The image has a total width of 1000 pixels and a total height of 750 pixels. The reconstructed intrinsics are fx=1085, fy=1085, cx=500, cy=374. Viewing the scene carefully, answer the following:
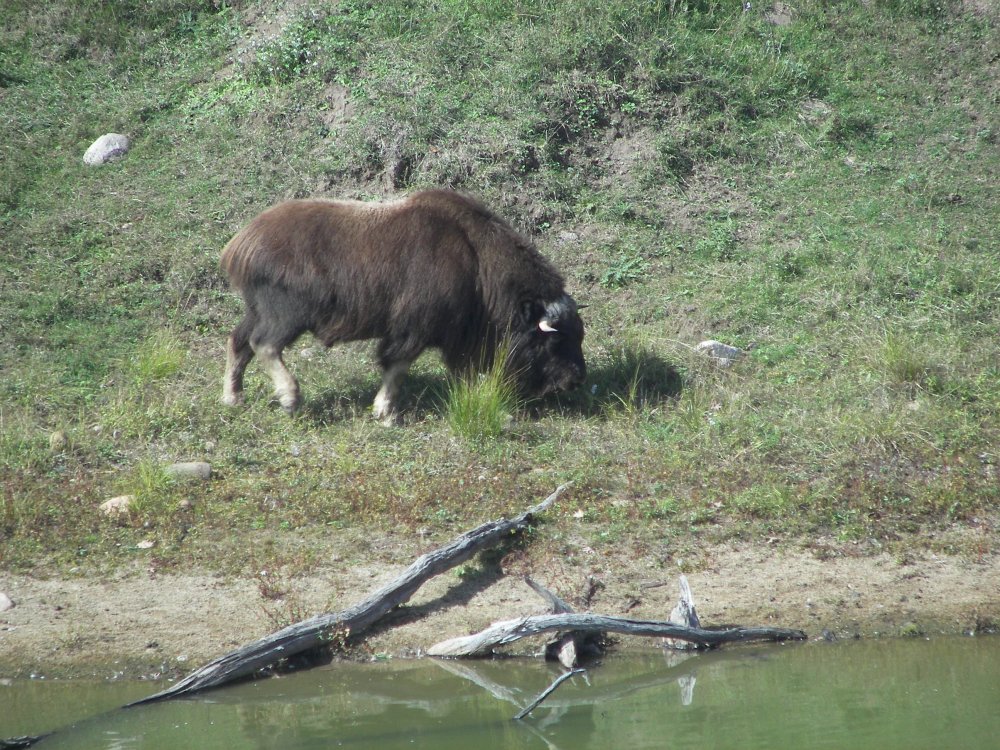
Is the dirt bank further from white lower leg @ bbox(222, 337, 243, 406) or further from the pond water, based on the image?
white lower leg @ bbox(222, 337, 243, 406)

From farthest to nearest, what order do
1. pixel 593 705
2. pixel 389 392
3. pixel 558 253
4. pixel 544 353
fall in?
pixel 558 253 < pixel 544 353 < pixel 389 392 < pixel 593 705

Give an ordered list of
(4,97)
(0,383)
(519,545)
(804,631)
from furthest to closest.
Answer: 1. (4,97)
2. (0,383)
3. (519,545)
4. (804,631)

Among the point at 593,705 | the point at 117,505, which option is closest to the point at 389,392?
the point at 117,505

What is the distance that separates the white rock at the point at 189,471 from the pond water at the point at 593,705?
189cm

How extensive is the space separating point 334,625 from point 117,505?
198 cm

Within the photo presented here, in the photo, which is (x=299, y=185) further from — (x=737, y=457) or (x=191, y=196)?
(x=737, y=457)

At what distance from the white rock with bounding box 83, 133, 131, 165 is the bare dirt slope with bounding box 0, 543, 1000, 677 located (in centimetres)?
692

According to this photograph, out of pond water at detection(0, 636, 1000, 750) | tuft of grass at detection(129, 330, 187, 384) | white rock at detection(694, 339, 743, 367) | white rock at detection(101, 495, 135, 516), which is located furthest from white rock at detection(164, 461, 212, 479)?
white rock at detection(694, 339, 743, 367)

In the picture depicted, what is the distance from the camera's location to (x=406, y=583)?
226 inches

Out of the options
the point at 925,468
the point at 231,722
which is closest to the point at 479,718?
the point at 231,722

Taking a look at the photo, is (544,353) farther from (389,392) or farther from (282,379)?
(282,379)

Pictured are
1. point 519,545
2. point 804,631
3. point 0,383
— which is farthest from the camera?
point 0,383

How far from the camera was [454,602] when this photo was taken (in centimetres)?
595

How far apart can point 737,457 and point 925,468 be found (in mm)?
1201
